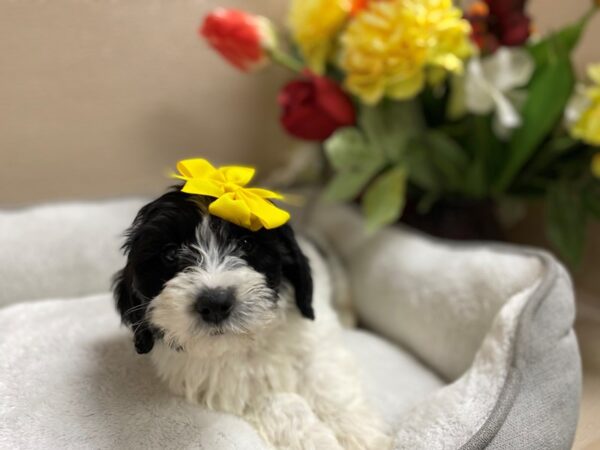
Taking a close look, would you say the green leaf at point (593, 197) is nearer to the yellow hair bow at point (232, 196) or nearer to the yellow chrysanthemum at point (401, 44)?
the yellow chrysanthemum at point (401, 44)

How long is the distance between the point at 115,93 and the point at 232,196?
1.14 m

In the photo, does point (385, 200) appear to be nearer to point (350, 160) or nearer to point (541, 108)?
point (350, 160)

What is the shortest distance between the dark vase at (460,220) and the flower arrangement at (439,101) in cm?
4

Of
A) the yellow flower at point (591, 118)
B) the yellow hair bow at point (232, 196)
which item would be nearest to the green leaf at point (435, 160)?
the yellow flower at point (591, 118)

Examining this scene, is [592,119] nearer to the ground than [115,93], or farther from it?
farther from it

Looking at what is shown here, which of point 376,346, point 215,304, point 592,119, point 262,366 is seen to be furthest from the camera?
point 376,346

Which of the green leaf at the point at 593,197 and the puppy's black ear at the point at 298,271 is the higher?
the green leaf at the point at 593,197

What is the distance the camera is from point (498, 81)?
5.82 feet

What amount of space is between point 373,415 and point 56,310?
89cm

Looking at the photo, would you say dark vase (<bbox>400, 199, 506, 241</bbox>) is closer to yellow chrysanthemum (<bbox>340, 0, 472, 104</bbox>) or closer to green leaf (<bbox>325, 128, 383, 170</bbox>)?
green leaf (<bbox>325, 128, 383, 170</bbox>)

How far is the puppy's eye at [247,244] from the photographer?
3.78 ft

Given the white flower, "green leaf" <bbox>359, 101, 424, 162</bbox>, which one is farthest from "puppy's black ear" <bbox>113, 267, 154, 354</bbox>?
the white flower

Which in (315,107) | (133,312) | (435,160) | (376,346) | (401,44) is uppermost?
(401,44)

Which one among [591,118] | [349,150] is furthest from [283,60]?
[591,118]
